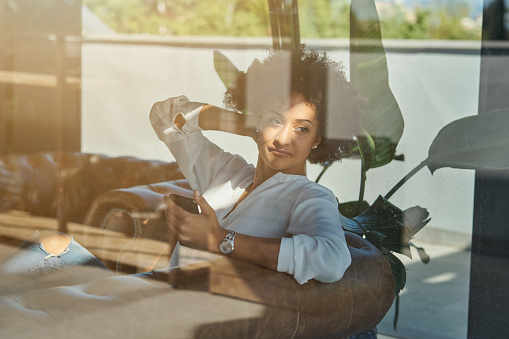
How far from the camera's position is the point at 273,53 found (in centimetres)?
187

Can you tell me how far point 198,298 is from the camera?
1.28m

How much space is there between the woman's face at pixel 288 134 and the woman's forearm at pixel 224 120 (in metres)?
0.06

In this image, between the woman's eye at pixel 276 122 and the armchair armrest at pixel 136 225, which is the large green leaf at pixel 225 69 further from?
the armchair armrest at pixel 136 225

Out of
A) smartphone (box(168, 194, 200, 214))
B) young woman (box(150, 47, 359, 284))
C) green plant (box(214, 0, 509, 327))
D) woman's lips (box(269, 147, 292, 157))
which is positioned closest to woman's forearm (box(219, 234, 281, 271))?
young woman (box(150, 47, 359, 284))

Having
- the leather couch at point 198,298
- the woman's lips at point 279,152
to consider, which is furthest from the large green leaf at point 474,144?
the woman's lips at point 279,152

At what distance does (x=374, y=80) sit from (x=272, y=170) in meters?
0.44

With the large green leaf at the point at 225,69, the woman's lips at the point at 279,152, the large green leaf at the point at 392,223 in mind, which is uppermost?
the large green leaf at the point at 225,69

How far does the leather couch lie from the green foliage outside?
0.48 metres

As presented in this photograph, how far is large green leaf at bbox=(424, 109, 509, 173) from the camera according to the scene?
72.2 inches

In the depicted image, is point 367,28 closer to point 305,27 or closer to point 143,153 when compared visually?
point 305,27

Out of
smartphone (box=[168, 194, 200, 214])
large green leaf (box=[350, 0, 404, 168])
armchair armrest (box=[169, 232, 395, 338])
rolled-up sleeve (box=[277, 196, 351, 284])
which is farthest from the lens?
large green leaf (box=[350, 0, 404, 168])

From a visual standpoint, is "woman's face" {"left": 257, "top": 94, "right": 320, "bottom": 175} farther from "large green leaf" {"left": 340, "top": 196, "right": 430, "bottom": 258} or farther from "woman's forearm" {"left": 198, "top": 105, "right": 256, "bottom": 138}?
"large green leaf" {"left": 340, "top": 196, "right": 430, "bottom": 258}

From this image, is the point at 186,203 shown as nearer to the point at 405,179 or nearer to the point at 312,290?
the point at 312,290

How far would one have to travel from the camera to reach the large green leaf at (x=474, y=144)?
6.02ft
